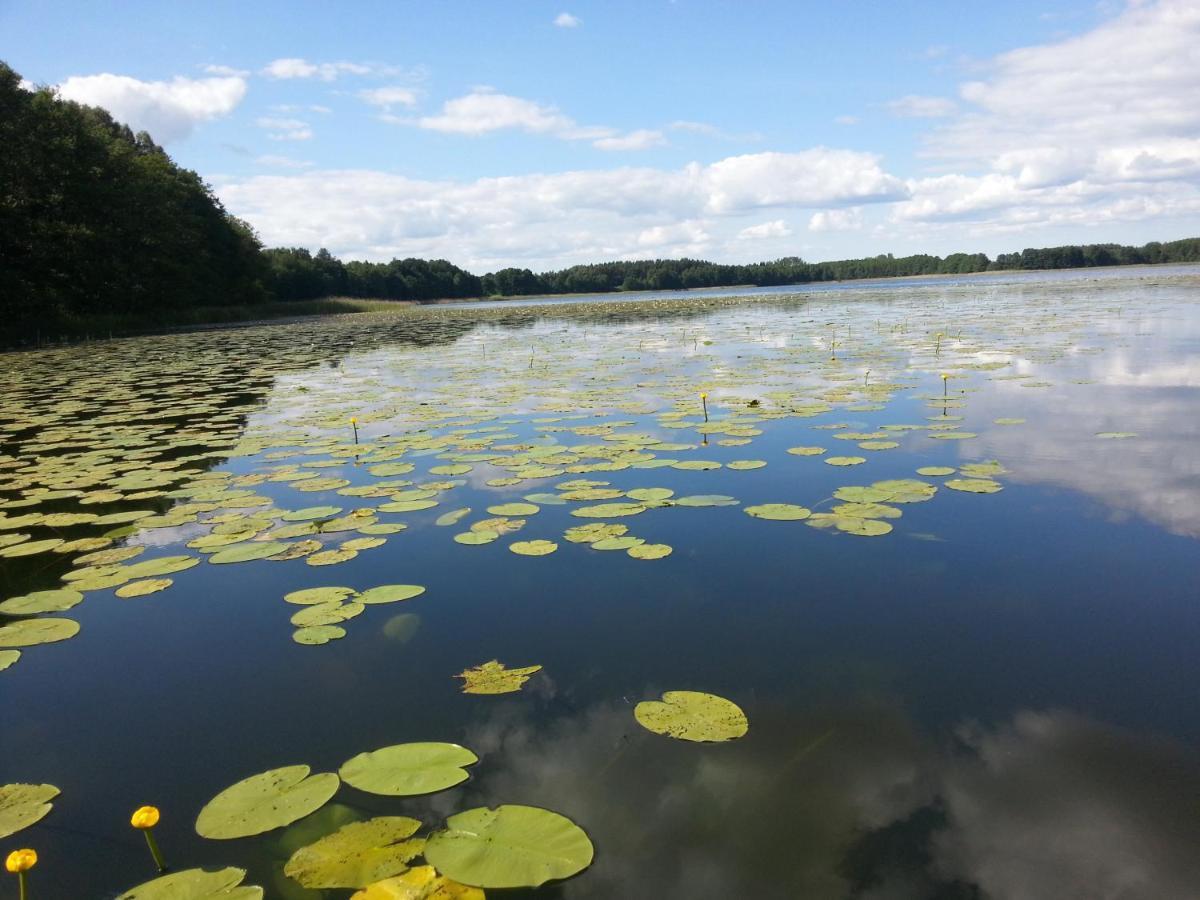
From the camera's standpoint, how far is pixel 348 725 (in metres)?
1.98

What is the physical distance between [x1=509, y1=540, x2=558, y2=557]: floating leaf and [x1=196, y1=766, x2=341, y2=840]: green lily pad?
1.50 m

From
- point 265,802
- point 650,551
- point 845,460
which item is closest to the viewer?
point 265,802

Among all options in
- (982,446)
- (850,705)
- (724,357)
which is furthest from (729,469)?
(724,357)

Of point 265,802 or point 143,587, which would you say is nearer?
point 265,802

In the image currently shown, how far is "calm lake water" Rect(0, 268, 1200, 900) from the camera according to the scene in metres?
1.51

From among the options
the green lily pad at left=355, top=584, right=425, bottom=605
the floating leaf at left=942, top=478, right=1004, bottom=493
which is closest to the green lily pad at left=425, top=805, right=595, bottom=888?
the green lily pad at left=355, top=584, right=425, bottom=605

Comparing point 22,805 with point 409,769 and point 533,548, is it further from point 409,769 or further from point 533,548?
point 533,548

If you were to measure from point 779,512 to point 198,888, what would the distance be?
Result: 2.76 m

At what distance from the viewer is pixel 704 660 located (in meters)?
2.21

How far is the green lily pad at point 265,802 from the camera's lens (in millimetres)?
1586

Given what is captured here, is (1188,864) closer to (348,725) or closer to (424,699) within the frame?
(424,699)

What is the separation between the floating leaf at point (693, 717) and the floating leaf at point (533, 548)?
1.27 metres

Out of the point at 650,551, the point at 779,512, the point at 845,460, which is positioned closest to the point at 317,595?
the point at 650,551

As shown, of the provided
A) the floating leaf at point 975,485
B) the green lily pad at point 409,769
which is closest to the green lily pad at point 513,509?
the green lily pad at point 409,769
